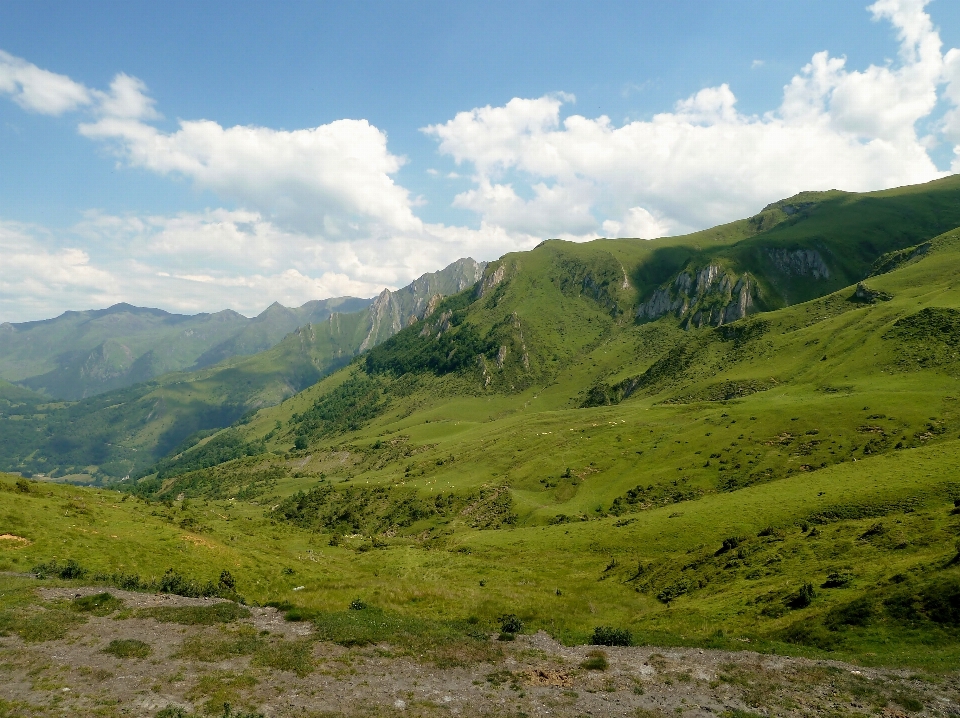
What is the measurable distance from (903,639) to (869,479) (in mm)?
45192

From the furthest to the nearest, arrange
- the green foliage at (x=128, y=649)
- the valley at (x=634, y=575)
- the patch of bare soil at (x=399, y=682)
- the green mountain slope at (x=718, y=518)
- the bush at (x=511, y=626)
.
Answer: the green mountain slope at (x=718, y=518), the bush at (x=511, y=626), the green foliage at (x=128, y=649), the valley at (x=634, y=575), the patch of bare soil at (x=399, y=682)

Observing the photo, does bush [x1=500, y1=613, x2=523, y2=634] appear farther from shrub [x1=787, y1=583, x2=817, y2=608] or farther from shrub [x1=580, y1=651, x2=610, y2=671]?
shrub [x1=787, y1=583, x2=817, y2=608]

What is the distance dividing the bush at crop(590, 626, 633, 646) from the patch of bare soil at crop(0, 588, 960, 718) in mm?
2055

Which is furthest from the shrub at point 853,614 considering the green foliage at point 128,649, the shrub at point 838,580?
the green foliage at point 128,649

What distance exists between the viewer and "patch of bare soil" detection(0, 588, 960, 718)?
66.8 ft

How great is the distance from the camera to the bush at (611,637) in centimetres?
2972

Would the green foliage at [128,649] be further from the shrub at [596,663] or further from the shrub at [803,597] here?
the shrub at [803,597]

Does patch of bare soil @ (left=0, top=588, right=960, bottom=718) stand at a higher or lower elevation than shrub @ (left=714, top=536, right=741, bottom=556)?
higher

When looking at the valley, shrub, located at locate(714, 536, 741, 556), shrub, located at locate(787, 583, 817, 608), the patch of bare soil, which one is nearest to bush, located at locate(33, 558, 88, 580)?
the valley

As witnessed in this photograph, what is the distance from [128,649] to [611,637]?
87.6 feet

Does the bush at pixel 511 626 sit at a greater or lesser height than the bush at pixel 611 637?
lesser

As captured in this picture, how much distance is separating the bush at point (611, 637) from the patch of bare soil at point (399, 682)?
80.9 inches

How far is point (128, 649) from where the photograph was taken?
80.9ft

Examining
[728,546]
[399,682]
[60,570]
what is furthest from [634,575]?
[60,570]
